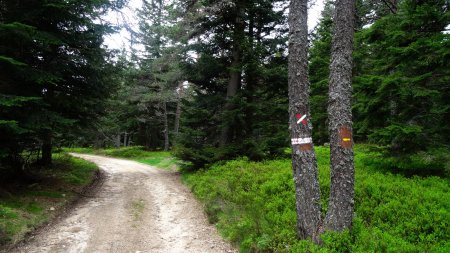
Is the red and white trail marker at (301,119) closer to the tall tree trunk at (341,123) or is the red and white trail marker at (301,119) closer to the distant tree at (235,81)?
the tall tree trunk at (341,123)

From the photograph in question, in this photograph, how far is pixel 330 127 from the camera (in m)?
5.39

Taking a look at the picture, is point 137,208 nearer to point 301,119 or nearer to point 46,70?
point 46,70

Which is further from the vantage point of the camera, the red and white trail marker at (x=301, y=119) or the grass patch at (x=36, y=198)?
the grass patch at (x=36, y=198)

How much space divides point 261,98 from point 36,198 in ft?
37.9

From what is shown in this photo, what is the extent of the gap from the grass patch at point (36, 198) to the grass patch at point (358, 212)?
491 cm

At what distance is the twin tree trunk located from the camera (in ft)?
17.1

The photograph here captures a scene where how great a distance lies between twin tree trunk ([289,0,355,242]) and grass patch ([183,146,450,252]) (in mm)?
423

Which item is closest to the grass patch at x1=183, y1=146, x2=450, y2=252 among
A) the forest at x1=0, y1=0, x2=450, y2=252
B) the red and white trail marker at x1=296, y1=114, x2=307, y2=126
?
the forest at x1=0, y1=0, x2=450, y2=252

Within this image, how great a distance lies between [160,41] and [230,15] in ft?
59.9

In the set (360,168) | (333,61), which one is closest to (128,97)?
(360,168)

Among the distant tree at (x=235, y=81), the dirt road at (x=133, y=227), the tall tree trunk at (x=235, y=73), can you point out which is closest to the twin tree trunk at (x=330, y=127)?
the dirt road at (x=133, y=227)

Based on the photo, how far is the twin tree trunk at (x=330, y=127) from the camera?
17.1ft

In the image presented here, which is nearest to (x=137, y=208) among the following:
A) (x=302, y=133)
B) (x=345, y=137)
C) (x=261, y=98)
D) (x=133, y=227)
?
(x=133, y=227)

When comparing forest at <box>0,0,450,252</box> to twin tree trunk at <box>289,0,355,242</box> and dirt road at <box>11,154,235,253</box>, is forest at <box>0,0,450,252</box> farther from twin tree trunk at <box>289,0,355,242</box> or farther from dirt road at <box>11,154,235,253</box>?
dirt road at <box>11,154,235,253</box>
